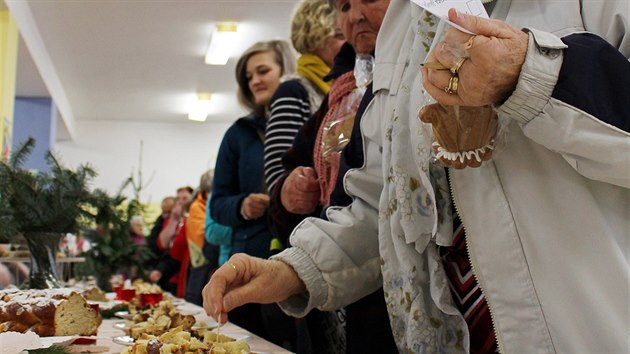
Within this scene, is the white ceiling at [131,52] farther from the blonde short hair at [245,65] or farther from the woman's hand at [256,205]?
the woman's hand at [256,205]

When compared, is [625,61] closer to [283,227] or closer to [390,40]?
[390,40]

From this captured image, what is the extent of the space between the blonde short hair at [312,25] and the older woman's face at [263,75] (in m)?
0.35

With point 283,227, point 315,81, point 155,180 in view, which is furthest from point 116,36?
point 155,180

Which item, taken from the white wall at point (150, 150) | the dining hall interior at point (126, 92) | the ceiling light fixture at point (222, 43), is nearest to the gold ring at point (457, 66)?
the dining hall interior at point (126, 92)

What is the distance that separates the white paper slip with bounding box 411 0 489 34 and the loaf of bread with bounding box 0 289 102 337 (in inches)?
31.0

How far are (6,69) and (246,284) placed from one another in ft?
12.8

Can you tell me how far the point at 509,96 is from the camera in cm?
68

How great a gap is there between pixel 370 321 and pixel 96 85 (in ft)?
18.2

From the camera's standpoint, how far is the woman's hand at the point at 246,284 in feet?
3.04

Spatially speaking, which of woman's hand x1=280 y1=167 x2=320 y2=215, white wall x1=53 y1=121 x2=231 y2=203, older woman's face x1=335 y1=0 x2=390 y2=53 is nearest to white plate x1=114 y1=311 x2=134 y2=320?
woman's hand x1=280 y1=167 x2=320 y2=215

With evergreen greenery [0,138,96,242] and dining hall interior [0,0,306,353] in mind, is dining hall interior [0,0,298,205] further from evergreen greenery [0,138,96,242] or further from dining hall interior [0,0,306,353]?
evergreen greenery [0,138,96,242]

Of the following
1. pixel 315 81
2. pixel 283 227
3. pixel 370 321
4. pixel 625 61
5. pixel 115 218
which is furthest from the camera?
pixel 115 218

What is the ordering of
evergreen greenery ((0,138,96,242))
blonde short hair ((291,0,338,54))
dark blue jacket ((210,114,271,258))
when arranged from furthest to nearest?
dark blue jacket ((210,114,271,258)) → blonde short hair ((291,0,338,54)) → evergreen greenery ((0,138,96,242))

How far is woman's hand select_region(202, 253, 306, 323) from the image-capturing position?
0.93 metres
